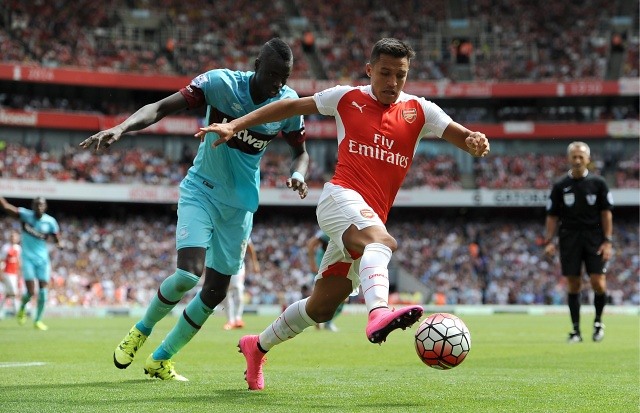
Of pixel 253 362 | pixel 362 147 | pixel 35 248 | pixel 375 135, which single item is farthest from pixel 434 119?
pixel 35 248

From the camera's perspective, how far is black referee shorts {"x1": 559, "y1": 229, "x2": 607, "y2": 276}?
13898 millimetres

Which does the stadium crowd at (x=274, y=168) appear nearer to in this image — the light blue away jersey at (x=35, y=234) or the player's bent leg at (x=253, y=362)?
the light blue away jersey at (x=35, y=234)

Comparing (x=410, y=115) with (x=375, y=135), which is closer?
(x=375, y=135)

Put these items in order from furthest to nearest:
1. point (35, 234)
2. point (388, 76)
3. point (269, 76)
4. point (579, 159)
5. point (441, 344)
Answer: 1. point (35, 234)
2. point (579, 159)
3. point (269, 76)
4. point (388, 76)
5. point (441, 344)

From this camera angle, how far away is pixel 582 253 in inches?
553

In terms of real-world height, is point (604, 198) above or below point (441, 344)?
above

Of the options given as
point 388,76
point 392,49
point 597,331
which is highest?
point 392,49

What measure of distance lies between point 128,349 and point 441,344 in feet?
10.7

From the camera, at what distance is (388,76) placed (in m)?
6.67

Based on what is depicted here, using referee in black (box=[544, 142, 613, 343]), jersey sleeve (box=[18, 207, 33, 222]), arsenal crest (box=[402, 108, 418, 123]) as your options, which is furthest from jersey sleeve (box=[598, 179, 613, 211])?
jersey sleeve (box=[18, 207, 33, 222])

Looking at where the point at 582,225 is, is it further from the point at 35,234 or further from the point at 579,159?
the point at 35,234

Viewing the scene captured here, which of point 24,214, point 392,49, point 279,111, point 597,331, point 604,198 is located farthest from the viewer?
point 24,214

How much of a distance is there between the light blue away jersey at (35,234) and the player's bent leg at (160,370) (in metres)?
12.2

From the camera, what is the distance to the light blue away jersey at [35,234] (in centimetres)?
1961
